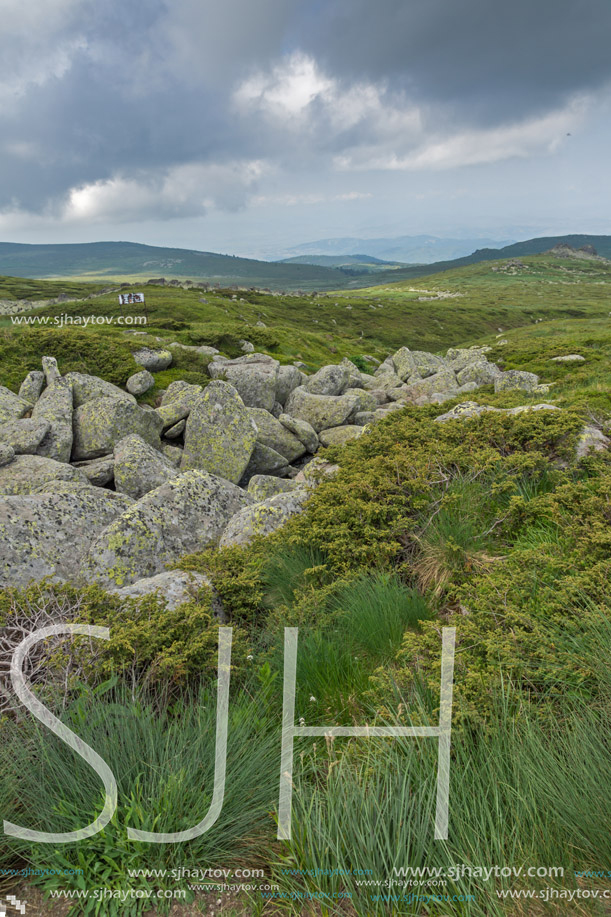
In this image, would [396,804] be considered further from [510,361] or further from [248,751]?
[510,361]

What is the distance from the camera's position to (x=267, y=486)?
38.5 feet

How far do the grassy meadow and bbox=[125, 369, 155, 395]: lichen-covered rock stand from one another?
38.3 ft

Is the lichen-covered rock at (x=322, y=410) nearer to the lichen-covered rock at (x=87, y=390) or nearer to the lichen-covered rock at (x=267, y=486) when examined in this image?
the lichen-covered rock at (x=267, y=486)

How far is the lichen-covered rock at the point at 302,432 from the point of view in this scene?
15.9m

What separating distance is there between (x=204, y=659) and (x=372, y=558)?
2.44m

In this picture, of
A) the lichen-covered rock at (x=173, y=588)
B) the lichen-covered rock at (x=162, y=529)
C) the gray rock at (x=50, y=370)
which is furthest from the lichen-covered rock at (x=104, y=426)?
the lichen-covered rock at (x=173, y=588)

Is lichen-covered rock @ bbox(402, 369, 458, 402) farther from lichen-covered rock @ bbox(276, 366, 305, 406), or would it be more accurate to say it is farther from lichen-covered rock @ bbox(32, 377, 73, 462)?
lichen-covered rock @ bbox(32, 377, 73, 462)

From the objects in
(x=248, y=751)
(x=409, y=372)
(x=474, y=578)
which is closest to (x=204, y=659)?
(x=248, y=751)

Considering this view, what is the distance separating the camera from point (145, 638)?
4.61m

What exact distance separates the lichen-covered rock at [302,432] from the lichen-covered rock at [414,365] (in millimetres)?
12281

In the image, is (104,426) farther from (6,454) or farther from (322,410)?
(322,410)

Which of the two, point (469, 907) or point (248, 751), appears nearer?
point (469, 907)

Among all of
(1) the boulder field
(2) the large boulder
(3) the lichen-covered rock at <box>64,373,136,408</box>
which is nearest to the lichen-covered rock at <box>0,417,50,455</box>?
(1) the boulder field

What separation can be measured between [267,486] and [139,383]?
7958mm
